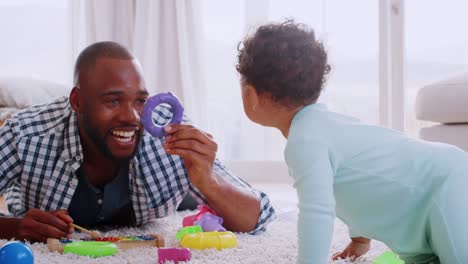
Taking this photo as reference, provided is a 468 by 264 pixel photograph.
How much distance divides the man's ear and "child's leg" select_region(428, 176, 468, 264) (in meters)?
0.97

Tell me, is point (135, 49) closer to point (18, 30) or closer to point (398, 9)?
point (18, 30)

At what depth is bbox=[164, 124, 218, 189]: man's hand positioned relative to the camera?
1.42 m

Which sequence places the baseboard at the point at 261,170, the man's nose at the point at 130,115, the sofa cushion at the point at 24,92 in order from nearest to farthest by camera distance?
the man's nose at the point at 130,115 < the sofa cushion at the point at 24,92 < the baseboard at the point at 261,170

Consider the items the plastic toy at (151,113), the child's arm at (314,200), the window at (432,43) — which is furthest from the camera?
the window at (432,43)

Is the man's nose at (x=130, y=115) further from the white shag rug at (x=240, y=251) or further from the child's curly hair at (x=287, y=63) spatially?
the child's curly hair at (x=287, y=63)

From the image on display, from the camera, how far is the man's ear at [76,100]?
1.67 meters

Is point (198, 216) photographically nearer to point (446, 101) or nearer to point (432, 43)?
point (446, 101)

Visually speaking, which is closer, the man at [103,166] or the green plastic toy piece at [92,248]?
the green plastic toy piece at [92,248]

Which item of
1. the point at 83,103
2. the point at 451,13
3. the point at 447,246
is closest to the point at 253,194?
the point at 83,103

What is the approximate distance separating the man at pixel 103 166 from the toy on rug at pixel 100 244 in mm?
105

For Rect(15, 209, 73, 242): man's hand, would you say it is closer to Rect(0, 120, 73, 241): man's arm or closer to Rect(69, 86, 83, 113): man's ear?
Rect(0, 120, 73, 241): man's arm

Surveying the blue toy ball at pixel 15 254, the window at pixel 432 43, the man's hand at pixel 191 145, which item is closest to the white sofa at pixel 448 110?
the man's hand at pixel 191 145

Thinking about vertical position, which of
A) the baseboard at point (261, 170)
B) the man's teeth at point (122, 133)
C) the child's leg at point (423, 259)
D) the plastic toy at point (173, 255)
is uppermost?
the man's teeth at point (122, 133)

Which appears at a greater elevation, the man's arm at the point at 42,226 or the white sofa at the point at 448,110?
the white sofa at the point at 448,110
